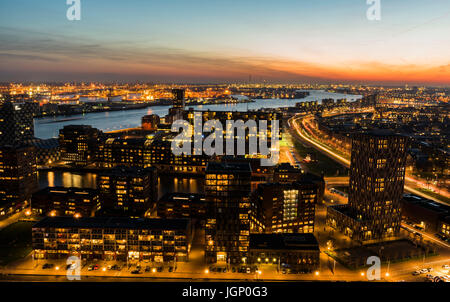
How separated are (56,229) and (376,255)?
14.8m

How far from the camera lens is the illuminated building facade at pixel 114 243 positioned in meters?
15.2

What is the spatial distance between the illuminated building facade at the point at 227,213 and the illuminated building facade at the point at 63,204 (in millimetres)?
9106

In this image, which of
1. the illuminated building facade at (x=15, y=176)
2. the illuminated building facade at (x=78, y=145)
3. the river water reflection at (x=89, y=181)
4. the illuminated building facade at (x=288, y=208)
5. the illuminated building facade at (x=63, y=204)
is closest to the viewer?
the illuminated building facade at (x=288, y=208)

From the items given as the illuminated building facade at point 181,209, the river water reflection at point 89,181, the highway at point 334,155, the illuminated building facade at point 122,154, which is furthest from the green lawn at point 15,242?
the highway at point 334,155

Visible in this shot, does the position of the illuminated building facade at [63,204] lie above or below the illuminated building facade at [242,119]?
below

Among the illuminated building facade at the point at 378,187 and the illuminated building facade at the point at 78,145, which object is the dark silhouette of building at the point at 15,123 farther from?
the illuminated building facade at the point at 378,187

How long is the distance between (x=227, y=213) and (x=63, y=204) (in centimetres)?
1108

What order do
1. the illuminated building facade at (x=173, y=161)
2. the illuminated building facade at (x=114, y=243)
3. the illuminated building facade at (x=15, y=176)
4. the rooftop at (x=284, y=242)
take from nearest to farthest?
1. the rooftop at (x=284, y=242)
2. the illuminated building facade at (x=114, y=243)
3. the illuminated building facade at (x=15, y=176)
4. the illuminated building facade at (x=173, y=161)

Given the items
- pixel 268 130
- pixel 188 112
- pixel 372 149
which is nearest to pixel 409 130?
pixel 268 130

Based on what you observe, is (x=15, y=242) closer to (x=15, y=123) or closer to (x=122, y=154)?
(x=122, y=154)

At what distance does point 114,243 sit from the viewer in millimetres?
15289

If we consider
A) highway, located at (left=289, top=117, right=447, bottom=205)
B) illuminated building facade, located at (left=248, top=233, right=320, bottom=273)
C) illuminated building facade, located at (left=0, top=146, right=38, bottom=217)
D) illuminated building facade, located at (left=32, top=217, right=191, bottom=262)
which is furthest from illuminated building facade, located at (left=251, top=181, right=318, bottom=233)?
illuminated building facade, located at (left=0, top=146, right=38, bottom=217)

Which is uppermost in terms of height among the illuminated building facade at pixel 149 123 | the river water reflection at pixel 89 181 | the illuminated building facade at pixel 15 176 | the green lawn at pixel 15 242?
the illuminated building facade at pixel 149 123

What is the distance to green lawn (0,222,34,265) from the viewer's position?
15.0 metres
